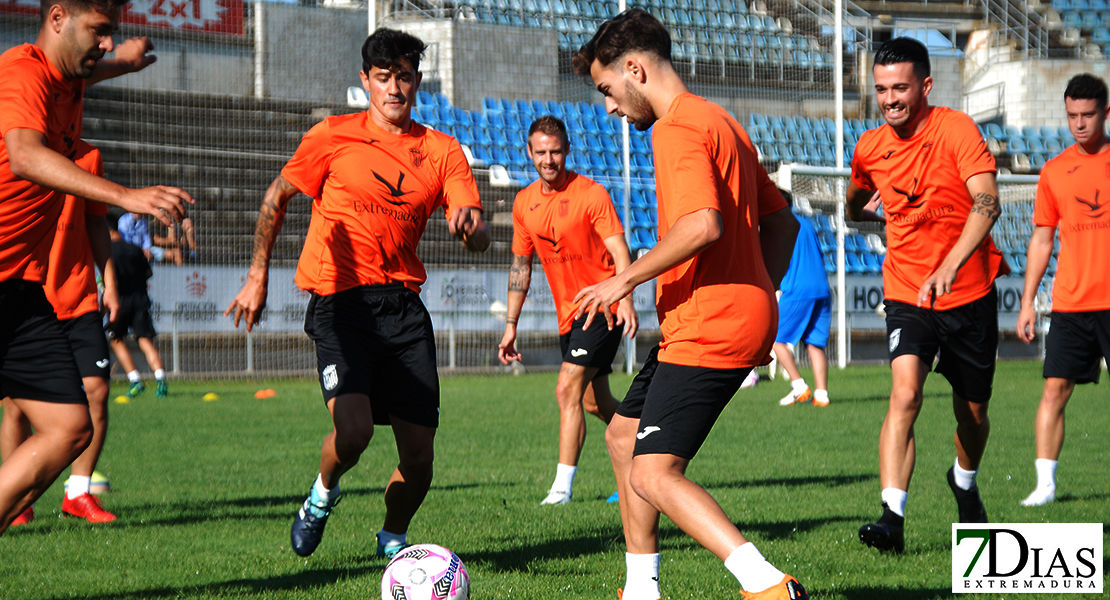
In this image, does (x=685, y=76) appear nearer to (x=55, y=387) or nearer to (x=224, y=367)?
(x=224, y=367)

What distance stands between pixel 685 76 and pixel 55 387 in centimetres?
1743

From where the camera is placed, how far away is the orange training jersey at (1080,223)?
647 centimetres

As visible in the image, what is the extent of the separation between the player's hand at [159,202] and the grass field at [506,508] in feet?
5.74

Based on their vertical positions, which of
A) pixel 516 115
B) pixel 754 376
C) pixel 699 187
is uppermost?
Result: pixel 516 115

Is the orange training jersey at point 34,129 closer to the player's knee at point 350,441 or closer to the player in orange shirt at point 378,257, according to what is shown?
the player in orange shirt at point 378,257

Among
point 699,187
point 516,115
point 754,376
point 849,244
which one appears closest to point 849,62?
point 849,244

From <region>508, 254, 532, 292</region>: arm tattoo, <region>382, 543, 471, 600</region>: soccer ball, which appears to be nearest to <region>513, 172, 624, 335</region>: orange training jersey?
<region>508, 254, 532, 292</region>: arm tattoo

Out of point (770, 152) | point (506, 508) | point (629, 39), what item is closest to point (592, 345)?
point (506, 508)

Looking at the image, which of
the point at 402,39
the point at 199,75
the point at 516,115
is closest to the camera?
the point at 402,39

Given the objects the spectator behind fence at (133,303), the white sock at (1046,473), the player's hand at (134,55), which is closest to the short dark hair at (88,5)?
the player's hand at (134,55)

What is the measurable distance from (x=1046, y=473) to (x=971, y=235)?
246 centimetres

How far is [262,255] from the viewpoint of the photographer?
470 cm

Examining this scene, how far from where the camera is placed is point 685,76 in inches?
793

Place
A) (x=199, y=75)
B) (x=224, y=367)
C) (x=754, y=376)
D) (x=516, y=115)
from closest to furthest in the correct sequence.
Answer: (x=754, y=376), (x=224, y=367), (x=199, y=75), (x=516, y=115)
